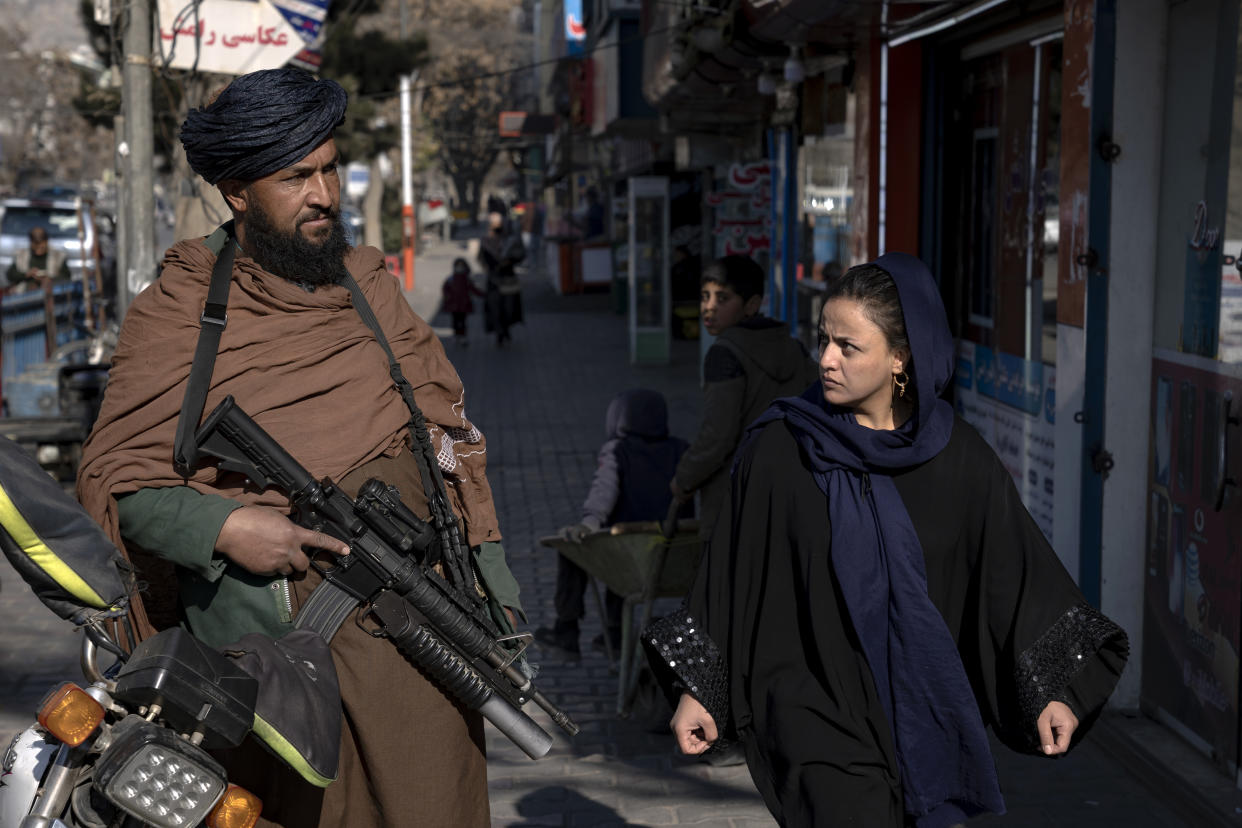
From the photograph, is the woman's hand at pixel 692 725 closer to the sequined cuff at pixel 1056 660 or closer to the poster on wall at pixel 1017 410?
the sequined cuff at pixel 1056 660

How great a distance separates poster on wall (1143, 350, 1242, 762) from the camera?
14.8ft

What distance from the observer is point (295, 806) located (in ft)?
9.84

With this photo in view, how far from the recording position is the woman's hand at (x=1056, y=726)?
9.37ft

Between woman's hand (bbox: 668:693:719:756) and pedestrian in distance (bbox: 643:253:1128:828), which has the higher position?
pedestrian in distance (bbox: 643:253:1128:828)

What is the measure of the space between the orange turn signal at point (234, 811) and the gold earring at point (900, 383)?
4.69ft

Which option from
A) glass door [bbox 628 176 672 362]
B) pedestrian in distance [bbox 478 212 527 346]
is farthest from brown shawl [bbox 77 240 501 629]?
pedestrian in distance [bbox 478 212 527 346]

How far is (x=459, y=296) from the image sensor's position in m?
20.6

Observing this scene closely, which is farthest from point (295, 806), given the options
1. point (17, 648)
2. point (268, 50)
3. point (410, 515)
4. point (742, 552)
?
point (268, 50)

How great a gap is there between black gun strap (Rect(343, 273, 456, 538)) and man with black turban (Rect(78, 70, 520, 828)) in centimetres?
2

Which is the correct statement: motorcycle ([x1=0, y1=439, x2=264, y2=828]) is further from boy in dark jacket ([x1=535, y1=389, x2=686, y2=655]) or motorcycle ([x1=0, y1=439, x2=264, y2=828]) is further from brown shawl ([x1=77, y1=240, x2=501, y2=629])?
boy in dark jacket ([x1=535, y1=389, x2=686, y2=655])

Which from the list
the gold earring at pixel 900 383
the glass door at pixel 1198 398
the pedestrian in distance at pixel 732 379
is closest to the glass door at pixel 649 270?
the pedestrian in distance at pixel 732 379

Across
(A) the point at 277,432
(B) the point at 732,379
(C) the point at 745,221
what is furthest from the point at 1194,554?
(C) the point at 745,221

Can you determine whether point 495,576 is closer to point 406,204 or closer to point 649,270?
point 649,270

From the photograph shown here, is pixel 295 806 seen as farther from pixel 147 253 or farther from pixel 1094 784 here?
pixel 147 253
